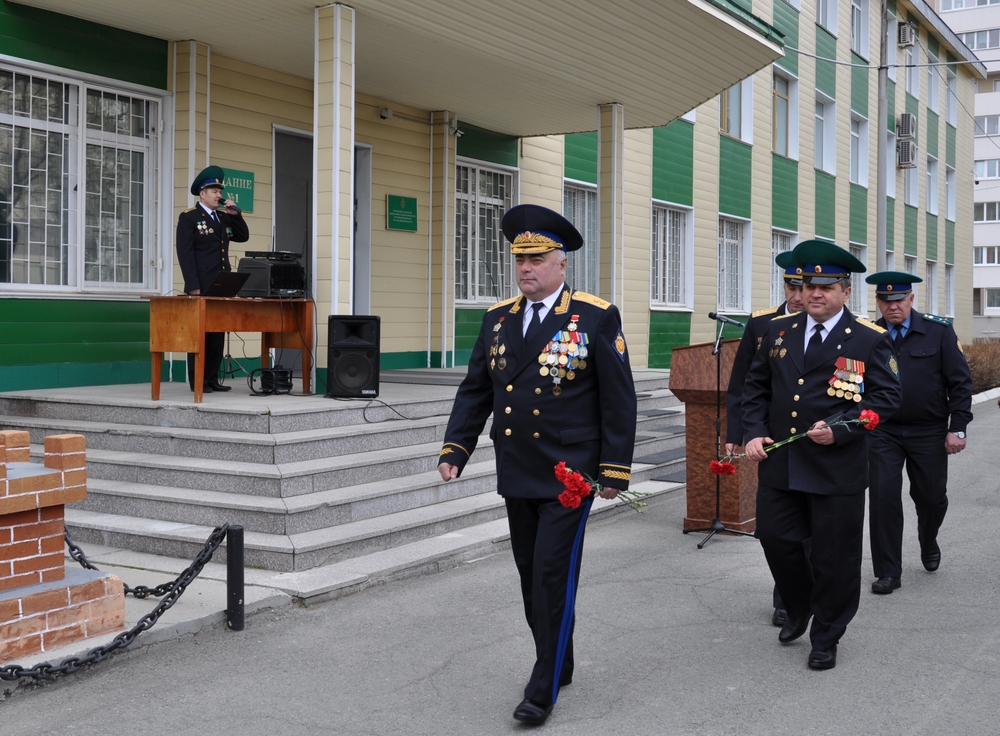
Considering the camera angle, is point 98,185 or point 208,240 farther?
point 98,185

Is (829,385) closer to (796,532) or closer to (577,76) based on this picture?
(796,532)

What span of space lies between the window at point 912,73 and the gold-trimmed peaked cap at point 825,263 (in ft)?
97.6

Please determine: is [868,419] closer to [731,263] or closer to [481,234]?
[481,234]

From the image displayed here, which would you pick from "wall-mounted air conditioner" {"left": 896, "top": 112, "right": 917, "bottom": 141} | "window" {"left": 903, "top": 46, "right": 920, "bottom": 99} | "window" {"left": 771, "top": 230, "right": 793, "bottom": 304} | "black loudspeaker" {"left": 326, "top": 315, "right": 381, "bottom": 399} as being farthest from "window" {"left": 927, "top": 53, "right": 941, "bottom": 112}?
"black loudspeaker" {"left": 326, "top": 315, "right": 381, "bottom": 399}

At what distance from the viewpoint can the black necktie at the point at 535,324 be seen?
15.0 ft

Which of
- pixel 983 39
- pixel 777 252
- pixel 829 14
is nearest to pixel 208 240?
pixel 777 252

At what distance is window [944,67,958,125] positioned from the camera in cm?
3681

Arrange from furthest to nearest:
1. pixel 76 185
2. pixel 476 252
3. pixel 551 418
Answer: pixel 476 252 < pixel 76 185 < pixel 551 418

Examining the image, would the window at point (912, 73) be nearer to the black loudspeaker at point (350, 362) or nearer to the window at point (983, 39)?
the black loudspeaker at point (350, 362)

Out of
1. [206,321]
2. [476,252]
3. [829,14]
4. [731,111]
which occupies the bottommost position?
[206,321]

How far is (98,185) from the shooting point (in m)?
10.3

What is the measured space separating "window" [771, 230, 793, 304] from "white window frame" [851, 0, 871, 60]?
6667 millimetres

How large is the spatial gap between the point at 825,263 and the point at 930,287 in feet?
108

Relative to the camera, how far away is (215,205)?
9.56m
